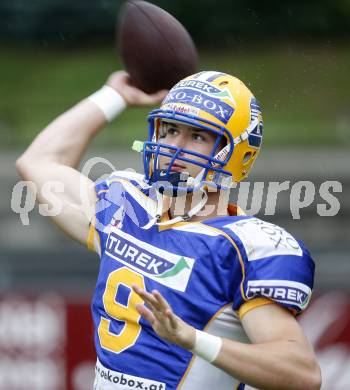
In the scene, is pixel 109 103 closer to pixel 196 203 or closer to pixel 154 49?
pixel 154 49

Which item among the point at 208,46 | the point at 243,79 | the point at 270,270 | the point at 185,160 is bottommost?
the point at 208,46

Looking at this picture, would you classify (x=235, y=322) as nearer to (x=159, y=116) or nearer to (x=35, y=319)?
(x=159, y=116)

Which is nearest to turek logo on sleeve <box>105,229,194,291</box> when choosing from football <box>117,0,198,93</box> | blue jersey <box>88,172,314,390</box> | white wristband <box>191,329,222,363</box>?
blue jersey <box>88,172,314,390</box>

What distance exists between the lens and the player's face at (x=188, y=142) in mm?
2791

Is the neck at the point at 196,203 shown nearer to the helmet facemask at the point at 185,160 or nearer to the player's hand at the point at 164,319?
the helmet facemask at the point at 185,160

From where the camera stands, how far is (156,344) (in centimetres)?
266

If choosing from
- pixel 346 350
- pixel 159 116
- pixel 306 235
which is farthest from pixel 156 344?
pixel 306 235

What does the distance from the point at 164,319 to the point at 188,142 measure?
2.23 feet

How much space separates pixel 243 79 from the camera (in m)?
12.1

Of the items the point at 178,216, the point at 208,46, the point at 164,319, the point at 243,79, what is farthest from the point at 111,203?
the point at 208,46

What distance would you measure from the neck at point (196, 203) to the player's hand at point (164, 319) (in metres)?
0.54

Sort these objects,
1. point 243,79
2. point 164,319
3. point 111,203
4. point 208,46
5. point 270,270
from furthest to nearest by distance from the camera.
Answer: point 208,46 < point 243,79 < point 111,203 < point 270,270 < point 164,319

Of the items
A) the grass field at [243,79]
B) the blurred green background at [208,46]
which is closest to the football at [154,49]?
the grass field at [243,79]

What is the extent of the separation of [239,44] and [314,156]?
4.13m
